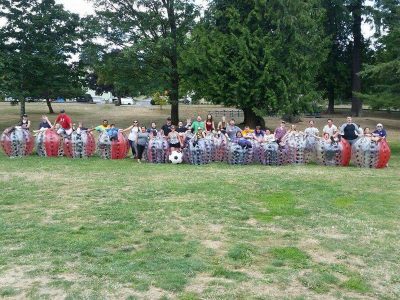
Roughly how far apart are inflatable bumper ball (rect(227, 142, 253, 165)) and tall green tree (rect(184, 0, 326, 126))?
1067 cm

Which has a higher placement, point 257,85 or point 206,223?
point 257,85

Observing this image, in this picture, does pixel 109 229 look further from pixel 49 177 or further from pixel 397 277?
pixel 49 177

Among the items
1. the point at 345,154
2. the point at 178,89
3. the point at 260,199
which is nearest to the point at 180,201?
the point at 260,199

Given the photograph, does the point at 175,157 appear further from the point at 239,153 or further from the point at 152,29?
the point at 152,29

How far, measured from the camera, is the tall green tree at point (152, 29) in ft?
99.3

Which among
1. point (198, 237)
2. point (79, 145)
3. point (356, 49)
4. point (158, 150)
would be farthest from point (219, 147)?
point (356, 49)

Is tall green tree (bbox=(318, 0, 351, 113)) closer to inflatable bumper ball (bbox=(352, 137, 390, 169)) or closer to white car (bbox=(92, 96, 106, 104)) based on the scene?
inflatable bumper ball (bbox=(352, 137, 390, 169))

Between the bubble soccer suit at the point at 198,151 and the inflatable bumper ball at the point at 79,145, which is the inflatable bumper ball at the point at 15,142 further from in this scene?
the bubble soccer suit at the point at 198,151

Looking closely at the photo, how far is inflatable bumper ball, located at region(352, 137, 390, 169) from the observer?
14.6m

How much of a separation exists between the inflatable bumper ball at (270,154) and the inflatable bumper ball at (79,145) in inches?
225

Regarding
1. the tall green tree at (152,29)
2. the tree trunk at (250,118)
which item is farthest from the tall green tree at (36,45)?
the tree trunk at (250,118)

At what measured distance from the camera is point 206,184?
1110 centimetres

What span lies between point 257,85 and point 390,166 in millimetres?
11462

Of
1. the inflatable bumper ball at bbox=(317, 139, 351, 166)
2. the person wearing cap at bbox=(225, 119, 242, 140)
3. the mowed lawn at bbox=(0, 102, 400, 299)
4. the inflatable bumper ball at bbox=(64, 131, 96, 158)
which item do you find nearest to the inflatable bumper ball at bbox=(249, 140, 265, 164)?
the person wearing cap at bbox=(225, 119, 242, 140)
